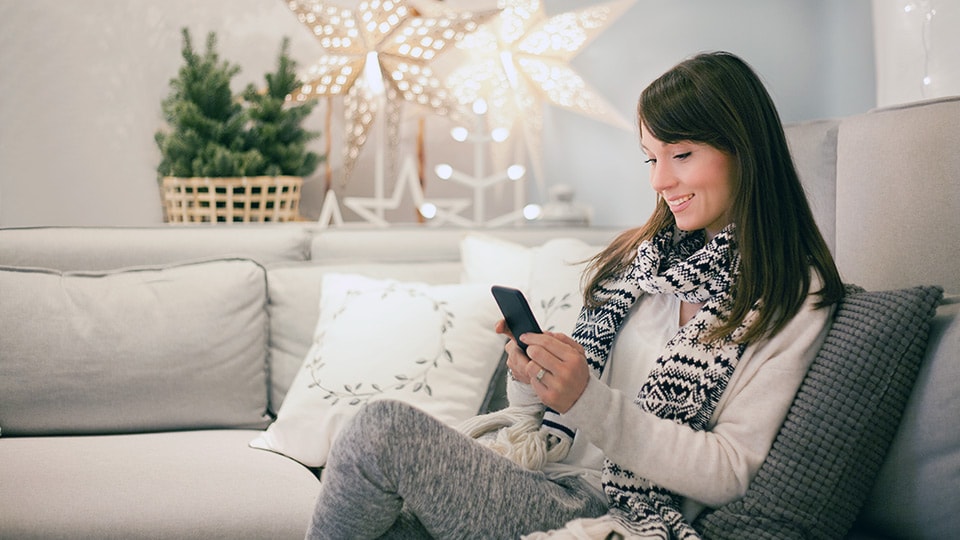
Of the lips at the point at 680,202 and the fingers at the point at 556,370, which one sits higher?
the lips at the point at 680,202

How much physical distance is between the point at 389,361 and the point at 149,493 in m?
0.48

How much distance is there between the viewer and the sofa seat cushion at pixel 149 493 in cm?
140

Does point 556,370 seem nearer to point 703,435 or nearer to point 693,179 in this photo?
point 703,435

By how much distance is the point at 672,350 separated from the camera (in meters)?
1.24

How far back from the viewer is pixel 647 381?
1.25 metres

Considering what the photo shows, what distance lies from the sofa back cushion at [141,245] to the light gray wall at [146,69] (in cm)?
49

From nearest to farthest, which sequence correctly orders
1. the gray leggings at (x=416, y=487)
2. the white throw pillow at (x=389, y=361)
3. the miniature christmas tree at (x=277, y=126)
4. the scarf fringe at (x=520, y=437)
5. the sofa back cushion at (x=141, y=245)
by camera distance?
the gray leggings at (x=416, y=487)
the scarf fringe at (x=520, y=437)
the white throw pillow at (x=389, y=361)
the sofa back cushion at (x=141, y=245)
the miniature christmas tree at (x=277, y=126)

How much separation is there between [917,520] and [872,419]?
0.13m

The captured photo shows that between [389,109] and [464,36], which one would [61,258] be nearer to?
[389,109]

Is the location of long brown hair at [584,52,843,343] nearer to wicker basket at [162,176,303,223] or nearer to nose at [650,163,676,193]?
nose at [650,163,676,193]

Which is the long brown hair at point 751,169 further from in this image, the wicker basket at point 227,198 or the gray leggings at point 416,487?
the wicker basket at point 227,198

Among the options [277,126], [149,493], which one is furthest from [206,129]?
[149,493]

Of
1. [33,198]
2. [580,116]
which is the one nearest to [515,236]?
[580,116]

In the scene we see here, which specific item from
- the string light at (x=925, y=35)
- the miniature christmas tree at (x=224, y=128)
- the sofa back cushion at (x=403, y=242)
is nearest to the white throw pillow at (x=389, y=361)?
the sofa back cushion at (x=403, y=242)
